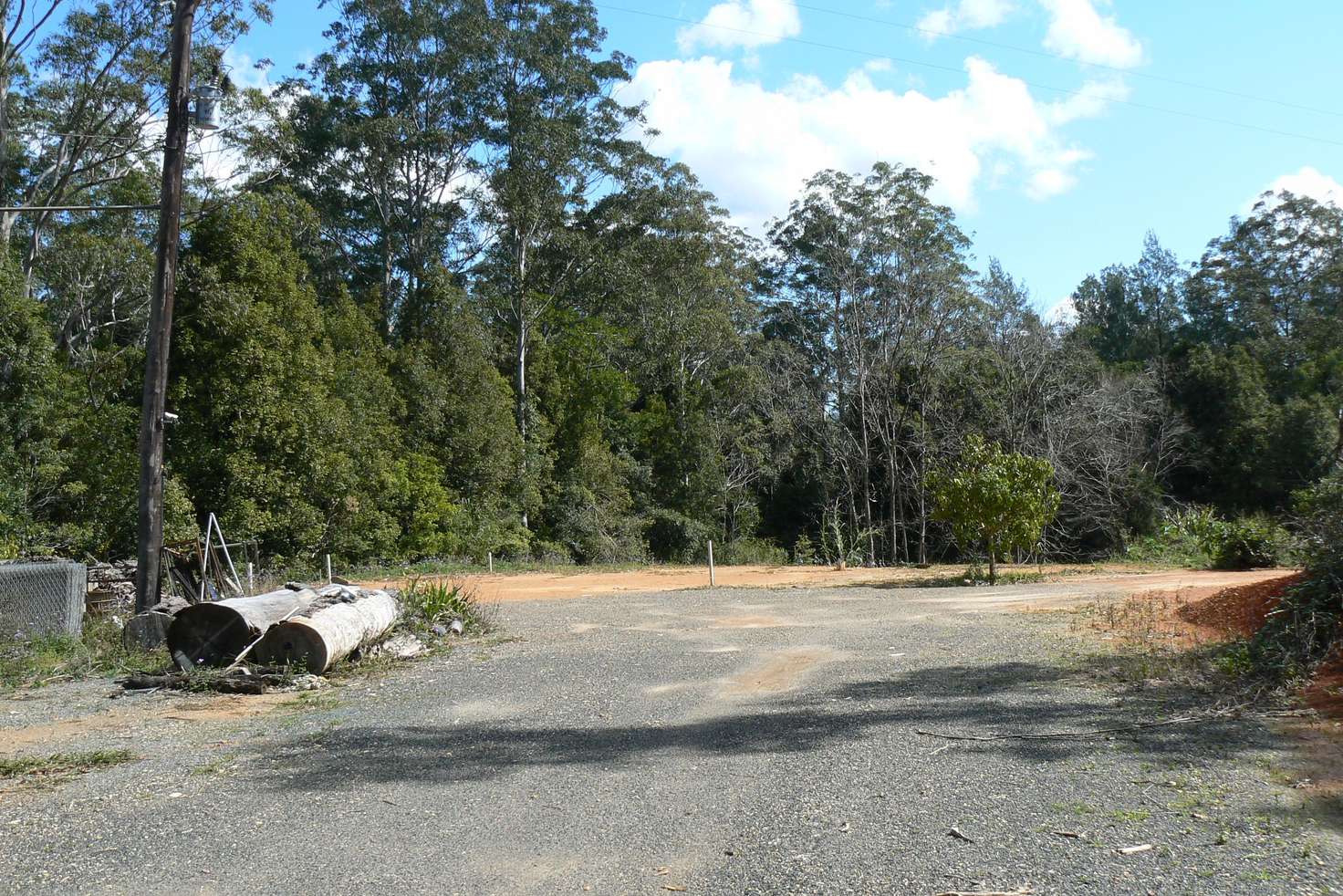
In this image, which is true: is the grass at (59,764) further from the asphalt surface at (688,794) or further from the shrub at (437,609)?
the shrub at (437,609)

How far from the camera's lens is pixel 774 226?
161 ft

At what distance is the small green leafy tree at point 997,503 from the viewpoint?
2211cm

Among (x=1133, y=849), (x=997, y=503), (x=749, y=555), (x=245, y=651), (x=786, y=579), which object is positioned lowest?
(x=1133, y=849)

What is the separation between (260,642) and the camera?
10609 millimetres

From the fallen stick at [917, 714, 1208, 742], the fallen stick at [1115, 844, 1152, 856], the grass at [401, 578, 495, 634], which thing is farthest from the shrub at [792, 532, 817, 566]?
the fallen stick at [1115, 844, 1152, 856]

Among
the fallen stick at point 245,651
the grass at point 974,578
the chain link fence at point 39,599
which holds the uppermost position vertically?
the chain link fence at point 39,599

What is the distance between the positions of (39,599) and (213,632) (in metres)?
3.21

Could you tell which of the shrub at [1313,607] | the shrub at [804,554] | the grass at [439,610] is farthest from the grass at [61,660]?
the shrub at [804,554]

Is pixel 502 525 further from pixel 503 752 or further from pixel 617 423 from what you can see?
pixel 503 752

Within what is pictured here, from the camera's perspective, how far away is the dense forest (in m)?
27.7

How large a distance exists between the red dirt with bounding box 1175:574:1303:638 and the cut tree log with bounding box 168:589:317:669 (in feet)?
32.5

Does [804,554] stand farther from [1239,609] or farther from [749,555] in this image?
[1239,609]

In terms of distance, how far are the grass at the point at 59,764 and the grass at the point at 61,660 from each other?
382 cm

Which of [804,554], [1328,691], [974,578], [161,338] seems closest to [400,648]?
[161,338]
